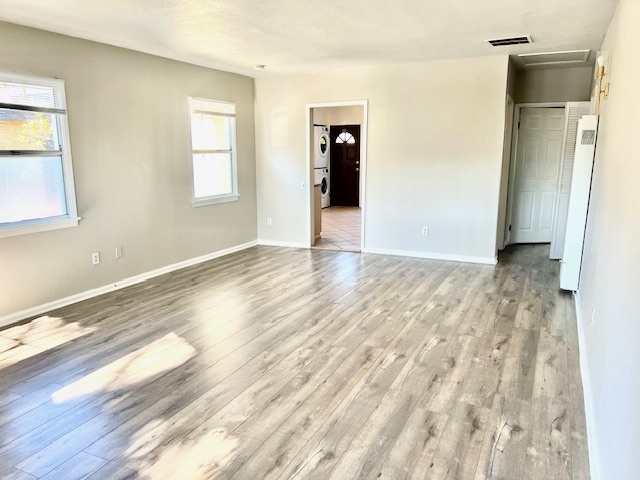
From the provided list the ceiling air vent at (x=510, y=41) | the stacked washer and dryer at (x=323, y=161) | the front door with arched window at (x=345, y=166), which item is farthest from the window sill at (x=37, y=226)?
the front door with arched window at (x=345, y=166)

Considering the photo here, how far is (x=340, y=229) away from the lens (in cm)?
850

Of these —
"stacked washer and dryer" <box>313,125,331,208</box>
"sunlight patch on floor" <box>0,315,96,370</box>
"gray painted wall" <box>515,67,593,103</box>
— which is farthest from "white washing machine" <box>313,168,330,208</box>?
"sunlight patch on floor" <box>0,315,96,370</box>

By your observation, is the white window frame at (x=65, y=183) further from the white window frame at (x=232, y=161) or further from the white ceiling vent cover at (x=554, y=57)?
the white ceiling vent cover at (x=554, y=57)

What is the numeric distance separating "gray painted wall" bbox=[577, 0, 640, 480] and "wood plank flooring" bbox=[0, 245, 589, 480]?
307 mm

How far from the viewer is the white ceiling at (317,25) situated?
3391 mm

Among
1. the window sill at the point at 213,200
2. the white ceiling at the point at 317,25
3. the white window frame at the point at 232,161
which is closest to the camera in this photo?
the white ceiling at the point at 317,25

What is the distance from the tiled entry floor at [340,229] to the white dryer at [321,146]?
1191 millimetres

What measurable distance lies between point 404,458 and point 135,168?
165 inches

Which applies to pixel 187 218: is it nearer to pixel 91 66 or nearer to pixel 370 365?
pixel 91 66

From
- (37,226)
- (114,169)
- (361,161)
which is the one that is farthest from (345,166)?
(37,226)

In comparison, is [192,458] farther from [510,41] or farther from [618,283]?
[510,41]

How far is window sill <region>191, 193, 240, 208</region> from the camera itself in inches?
231

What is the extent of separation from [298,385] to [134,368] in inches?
44.9

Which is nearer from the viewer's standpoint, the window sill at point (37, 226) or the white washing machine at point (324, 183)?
the window sill at point (37, 226)
